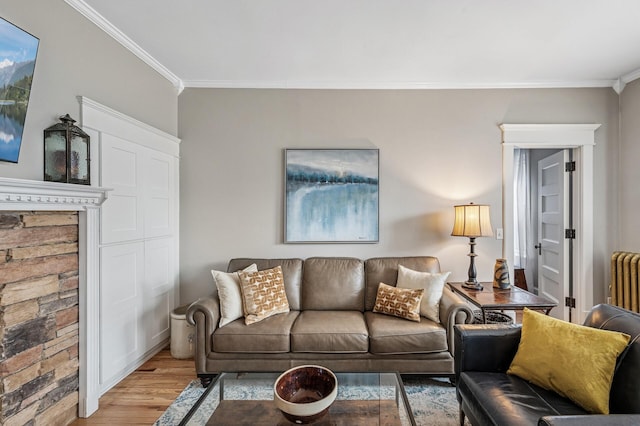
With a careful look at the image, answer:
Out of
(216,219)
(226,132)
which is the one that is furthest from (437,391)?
(226,132)

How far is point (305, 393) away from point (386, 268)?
1.64m

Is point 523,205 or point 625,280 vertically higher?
point 523,205

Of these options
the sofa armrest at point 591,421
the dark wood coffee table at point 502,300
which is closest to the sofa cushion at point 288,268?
the dark wood coffee table at point 502,300

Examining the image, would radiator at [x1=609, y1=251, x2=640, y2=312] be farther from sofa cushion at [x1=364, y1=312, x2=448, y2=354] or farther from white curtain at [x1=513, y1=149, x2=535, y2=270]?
sofa cushion at [x1=364, y1=312, x2=448, y2=354]

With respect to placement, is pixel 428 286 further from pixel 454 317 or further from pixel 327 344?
pixel 327 344

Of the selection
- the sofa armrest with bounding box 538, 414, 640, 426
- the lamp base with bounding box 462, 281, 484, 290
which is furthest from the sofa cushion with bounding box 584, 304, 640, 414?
the lamp base with bounding box 462, 281, 484, 290

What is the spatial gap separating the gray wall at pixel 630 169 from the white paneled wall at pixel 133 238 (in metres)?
4.40

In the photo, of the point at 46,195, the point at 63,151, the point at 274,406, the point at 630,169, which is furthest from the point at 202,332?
the point at 630,169

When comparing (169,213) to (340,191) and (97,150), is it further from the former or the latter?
(340,191)

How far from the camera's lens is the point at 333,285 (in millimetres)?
2930

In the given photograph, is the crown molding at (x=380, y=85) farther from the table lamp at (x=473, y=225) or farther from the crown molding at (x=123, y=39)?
the table lamp at (x=473, y=225)

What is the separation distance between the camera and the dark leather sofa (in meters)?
1.33

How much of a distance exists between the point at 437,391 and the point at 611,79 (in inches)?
133

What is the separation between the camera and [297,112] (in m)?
3.25
